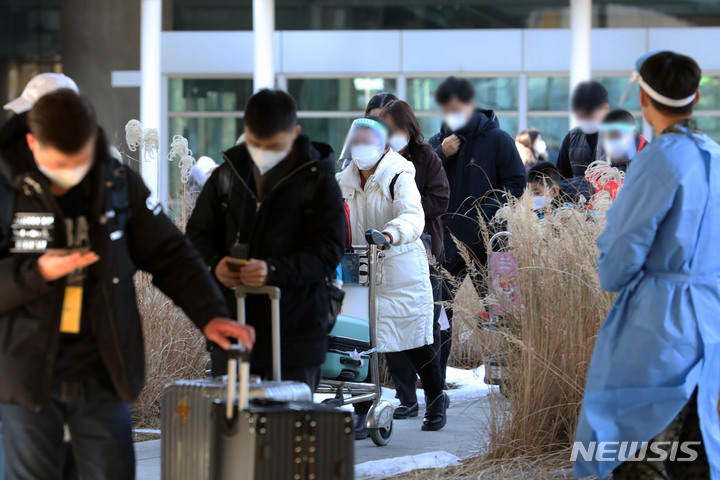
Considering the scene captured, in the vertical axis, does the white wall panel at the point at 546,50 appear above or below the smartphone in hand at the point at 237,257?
above

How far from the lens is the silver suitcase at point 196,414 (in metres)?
3.18

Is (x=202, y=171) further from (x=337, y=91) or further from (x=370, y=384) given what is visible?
(x=337, y=91)

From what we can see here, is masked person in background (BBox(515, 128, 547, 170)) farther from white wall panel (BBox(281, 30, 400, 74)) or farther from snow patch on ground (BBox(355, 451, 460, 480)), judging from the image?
white wall panel (BBox(281, 30, 400, 74))

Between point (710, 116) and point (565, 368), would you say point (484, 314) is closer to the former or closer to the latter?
point (565, 368)

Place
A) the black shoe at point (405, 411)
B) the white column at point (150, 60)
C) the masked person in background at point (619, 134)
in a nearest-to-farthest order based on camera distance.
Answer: the masked person in background at point (619, 134), the black shoe at point (405, 411), the white column at point (150, 60)

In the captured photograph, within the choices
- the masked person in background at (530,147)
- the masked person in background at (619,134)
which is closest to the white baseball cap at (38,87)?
the masked person in background at (619,134)

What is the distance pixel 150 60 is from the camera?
19188 mm

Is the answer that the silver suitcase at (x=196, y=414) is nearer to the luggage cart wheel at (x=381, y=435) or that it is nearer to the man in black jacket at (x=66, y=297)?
the man in black jacket at (x=66, y=297)

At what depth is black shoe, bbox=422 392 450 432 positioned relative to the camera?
5.89 meters

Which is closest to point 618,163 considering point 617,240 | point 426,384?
point 426,384

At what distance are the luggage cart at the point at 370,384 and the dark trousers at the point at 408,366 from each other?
1.36 ft

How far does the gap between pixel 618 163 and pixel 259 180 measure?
3.67m

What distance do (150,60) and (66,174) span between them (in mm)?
17010

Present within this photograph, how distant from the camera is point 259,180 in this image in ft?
12.3
